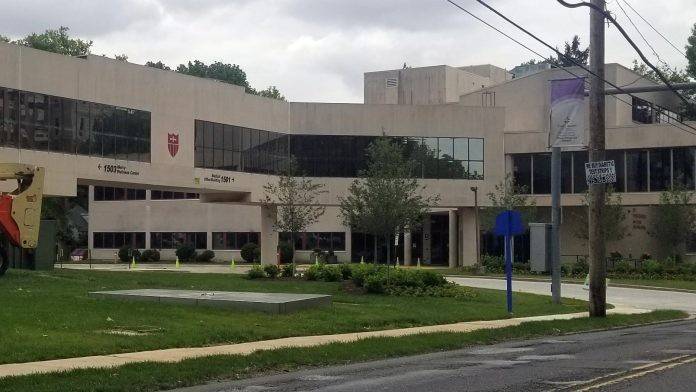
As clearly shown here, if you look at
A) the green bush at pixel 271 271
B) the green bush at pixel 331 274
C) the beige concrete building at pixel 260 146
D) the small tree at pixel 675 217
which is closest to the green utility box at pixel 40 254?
the beige concrete building at pixel 260 146

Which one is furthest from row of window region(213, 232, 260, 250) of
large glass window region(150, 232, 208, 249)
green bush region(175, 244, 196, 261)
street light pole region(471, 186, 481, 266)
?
street light pole region(471, 186, 481, 266)

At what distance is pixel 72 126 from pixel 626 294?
80.4 ft

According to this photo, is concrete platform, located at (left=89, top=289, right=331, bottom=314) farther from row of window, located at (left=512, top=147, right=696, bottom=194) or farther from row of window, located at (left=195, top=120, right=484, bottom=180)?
row of window, located at (left=512, top=147, right=696, bottom=194)

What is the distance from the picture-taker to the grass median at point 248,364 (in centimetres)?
1123

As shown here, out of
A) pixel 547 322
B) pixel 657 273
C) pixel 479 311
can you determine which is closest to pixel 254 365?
pixel 547 322

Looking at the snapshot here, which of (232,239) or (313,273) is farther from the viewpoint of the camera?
(232,239)

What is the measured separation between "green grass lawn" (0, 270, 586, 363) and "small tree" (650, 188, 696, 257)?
25.1 metres

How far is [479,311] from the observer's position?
968 inches

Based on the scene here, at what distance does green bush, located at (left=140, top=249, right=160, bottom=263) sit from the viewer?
Answer: 72.2 m

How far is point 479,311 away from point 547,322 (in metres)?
3.04

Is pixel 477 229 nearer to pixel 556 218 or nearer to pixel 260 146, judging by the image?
pixel 260 146

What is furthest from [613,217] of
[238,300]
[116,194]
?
[116,194]

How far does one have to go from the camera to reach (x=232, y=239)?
239 ft

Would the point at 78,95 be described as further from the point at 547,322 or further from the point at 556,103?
the point at 547,322
